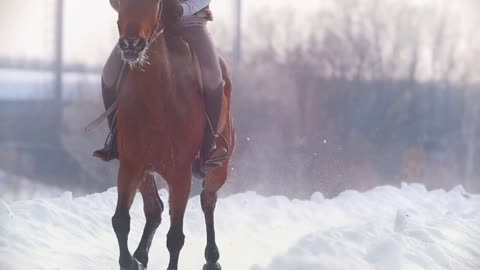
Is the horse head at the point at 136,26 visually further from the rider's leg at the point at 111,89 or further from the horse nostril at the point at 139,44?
the rider's leg at the point at 111,89

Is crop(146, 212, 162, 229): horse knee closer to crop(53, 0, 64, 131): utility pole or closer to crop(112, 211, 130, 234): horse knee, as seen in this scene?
crop(112, 211, 130, 234): horse knee

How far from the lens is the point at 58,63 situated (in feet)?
19.6

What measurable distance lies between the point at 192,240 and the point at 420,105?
Answer: 3.40m

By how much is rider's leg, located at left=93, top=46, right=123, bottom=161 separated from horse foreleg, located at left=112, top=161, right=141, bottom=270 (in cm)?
20

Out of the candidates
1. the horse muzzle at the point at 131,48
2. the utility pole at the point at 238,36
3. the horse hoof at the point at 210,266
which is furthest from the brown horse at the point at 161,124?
the utility pole at the point at 238,36

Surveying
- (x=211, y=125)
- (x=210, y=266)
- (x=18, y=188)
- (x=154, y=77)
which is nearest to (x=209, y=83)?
(x=211, y=125)

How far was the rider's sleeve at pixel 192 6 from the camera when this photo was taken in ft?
14.6

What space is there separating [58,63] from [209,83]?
6.04 feet

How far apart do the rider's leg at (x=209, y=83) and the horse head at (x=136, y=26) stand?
511 millimetres

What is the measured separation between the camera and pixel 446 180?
8070mm

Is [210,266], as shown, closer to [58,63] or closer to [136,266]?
[136,266]

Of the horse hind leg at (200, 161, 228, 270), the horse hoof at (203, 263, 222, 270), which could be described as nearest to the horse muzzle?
the horse hind leg at (200, 161, 228, 270)

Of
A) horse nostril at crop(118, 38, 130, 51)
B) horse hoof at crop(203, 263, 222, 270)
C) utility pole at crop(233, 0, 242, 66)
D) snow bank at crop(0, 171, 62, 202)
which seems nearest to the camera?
horse nostril at crop(118, 38, 130, 51)

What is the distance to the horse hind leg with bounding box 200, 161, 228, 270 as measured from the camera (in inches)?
200
